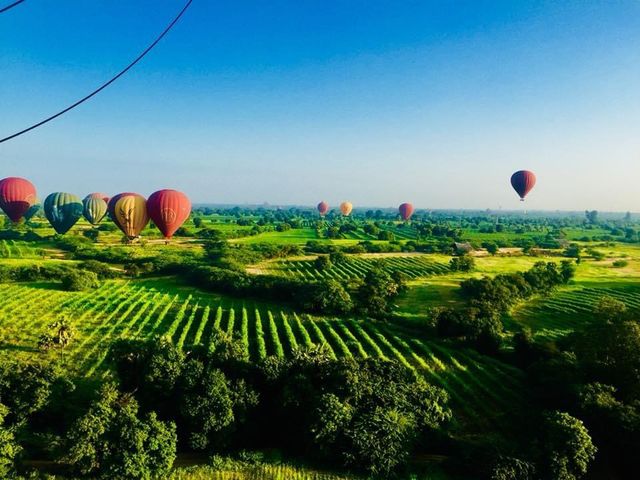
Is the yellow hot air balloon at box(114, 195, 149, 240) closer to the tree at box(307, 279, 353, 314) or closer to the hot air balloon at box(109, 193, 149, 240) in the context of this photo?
the hot air balloon at box(109, 193, 149, 240)

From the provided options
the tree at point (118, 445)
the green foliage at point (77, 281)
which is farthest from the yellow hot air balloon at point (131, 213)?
the tree at point (118, 445)

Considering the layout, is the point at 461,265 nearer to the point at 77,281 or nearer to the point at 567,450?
the point at 567,450

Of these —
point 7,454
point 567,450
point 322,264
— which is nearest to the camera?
point 7,454

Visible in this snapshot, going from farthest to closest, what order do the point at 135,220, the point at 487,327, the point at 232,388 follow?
1. the point at 135,220
2. the point at 487,327
3. the point at 232,388

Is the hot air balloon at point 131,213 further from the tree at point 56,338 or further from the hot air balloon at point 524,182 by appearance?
the hot air balloon at point 524,182

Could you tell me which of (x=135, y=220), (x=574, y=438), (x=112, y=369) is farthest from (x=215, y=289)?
(x=574, y=438)

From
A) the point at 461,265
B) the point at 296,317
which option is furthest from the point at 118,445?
the point at 461,265

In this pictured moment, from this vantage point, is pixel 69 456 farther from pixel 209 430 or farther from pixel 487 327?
pixel 487 327

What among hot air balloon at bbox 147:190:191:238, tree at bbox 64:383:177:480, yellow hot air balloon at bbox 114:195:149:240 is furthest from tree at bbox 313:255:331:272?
tree at bbox 64:383:177:480
